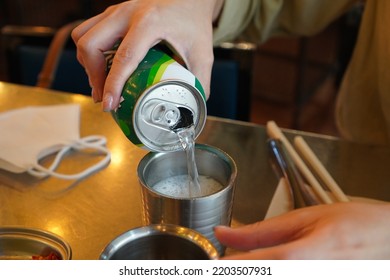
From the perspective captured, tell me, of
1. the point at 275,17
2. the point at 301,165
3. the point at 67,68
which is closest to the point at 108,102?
the point at 301,165

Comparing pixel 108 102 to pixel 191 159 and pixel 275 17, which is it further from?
pixel 275 17

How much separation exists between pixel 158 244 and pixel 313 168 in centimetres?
34

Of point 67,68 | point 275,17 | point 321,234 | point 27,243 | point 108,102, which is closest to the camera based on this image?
point 321,234

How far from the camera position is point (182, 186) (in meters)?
0.59

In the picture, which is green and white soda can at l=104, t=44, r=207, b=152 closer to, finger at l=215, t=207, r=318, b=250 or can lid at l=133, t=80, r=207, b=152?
can lid at l=133, t=80, r=207, b=152

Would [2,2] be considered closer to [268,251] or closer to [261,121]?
[261,121]

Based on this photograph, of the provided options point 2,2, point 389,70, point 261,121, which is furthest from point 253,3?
point 2,2

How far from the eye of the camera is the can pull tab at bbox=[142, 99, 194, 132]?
0.53 meters

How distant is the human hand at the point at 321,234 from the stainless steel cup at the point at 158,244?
3cm

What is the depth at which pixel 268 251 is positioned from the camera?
1.40 ft

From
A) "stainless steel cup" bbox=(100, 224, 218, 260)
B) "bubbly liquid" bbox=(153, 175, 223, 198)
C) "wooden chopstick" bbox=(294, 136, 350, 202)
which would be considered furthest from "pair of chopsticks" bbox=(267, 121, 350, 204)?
"stainless steel cup" bbox=(100, 224, 218, 260)

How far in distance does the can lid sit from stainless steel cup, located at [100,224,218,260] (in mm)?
119

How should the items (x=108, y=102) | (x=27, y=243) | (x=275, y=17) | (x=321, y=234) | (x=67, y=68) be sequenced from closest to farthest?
(x=321, y=234) < (x=108, y=102) < (x=27, y=243) < (x=275, y=17) < (x=67, y=68)
